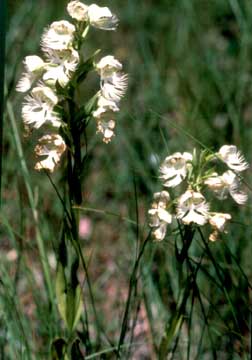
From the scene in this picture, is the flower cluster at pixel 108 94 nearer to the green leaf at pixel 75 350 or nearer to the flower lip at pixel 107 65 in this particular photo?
the flower lip at pixel 107 65

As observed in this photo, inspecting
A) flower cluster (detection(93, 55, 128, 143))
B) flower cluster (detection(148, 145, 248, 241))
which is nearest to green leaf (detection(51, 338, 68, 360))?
flower cluster (detection(148, 145, 248, 241))

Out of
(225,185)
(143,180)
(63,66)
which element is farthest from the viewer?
(143,180)

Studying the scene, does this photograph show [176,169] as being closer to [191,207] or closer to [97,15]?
[191,207]

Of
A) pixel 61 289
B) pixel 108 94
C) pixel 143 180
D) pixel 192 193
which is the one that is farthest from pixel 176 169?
pixel 143 180

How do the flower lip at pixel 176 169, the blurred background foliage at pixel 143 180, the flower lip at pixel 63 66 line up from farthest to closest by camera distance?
the blurred background foliage at pixel 143 180 → the flower lip at pixel 176 169 → the flower lip at pixel 63 66

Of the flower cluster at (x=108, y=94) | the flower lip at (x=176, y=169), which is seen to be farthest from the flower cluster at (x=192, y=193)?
the flower cluster at (x=108, y=94)

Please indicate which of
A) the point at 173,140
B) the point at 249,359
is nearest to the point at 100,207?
the point at 173,140

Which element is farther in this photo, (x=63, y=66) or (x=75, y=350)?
(x=75, y=350)
